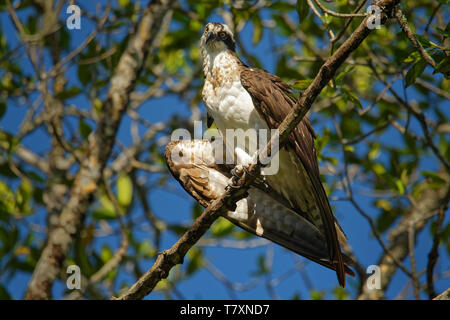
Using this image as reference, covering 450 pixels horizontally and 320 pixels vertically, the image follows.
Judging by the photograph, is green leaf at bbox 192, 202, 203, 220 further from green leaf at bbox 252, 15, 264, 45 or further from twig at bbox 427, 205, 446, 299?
twig at bbox 427, 205, 446, 299

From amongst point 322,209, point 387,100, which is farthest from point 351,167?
point 322,209

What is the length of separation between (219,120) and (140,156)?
3.31 m

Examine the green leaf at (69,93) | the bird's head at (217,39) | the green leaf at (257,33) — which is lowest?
the bird's head at (217,39)

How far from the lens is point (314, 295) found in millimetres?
5414

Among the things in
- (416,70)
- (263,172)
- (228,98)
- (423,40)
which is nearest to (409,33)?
(423,40)

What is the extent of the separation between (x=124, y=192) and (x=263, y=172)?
2533 millimetres

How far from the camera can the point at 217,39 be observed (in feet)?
15.9

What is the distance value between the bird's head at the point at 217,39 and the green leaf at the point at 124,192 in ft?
7.61

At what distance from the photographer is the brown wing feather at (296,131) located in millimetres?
3891

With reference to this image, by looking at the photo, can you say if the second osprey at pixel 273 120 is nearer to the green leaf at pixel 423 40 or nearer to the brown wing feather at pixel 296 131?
the brown wing feather at pixel 296 131

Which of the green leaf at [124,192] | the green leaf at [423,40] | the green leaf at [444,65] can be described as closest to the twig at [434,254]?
the green leaf at [444,65]

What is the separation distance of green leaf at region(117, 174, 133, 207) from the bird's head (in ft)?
7.61

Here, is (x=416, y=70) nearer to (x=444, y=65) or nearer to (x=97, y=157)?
(x=444, y=65)
